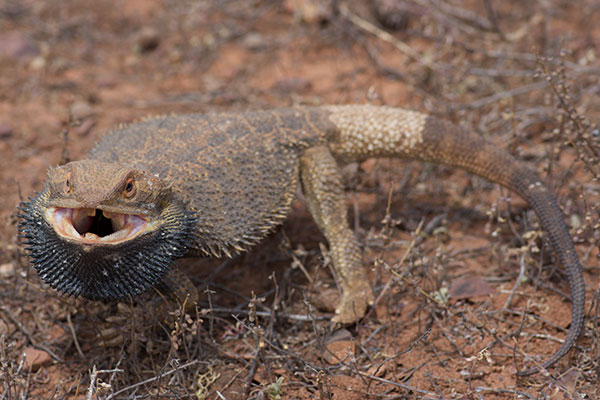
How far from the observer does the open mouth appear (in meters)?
2.90

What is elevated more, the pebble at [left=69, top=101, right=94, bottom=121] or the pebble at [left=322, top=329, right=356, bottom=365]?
the pebble at [left=69, top=101, right=94, bottom=121]

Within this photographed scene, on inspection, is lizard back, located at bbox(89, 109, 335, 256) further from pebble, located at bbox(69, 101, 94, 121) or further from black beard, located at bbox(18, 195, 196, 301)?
pebble, located at bbox(69, 101, 94, 121)

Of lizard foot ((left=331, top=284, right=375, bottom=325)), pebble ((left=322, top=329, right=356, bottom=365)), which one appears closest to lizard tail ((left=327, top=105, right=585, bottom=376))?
lizard foot ((left=331, top=284, right=375, bottom=325))

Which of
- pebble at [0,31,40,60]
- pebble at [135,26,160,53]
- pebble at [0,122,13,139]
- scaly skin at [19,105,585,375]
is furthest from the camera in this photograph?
pebble at [135,26,160,53]

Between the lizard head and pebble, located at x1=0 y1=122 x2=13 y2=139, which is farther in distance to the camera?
pebble, located at x1=0 y1=122 x2=13 y2=139

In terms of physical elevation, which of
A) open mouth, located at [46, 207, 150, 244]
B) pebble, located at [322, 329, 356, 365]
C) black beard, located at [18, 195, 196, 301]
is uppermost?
open mouth, located at [46, 207, 150, 244]

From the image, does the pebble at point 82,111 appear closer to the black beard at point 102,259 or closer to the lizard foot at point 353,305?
the black beard at point 102,259

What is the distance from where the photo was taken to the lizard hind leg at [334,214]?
415 centimetres

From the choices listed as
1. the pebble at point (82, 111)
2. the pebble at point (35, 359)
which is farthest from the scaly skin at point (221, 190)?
the pebble at point (82, 111)

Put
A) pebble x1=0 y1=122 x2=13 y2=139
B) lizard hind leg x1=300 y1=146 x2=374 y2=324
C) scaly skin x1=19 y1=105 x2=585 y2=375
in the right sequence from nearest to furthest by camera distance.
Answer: scaly skin x1=19 y1=105 x2=585 y2=375 → lizard hind leg x1=300 y1=146 x2=374 y2=324 → pebble x1=0 y1=122 x2=13 y2=139

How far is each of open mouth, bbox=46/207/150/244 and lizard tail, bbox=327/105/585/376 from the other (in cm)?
182

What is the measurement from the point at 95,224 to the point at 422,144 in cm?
247

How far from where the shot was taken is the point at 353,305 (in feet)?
13.0

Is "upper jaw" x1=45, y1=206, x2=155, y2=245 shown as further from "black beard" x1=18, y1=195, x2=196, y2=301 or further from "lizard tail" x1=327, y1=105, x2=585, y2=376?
"lizard tail" x1=327, y1=105, x2=585, y2=376
